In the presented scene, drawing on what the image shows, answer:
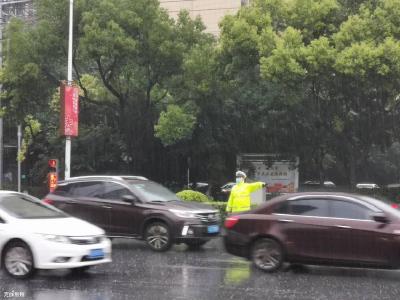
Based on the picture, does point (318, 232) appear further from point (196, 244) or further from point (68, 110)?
point (68, 110)

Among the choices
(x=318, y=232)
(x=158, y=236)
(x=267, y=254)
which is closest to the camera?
(x=318, y=232)

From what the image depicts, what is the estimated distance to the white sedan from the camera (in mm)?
8906

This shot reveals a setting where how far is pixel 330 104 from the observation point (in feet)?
83.2

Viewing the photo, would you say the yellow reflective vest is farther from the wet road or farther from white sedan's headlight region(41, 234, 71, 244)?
white sedan's headlight region(41, 234, 71, 244)

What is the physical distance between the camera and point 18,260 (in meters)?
9.15

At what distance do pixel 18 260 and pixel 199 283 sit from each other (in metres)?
2.81

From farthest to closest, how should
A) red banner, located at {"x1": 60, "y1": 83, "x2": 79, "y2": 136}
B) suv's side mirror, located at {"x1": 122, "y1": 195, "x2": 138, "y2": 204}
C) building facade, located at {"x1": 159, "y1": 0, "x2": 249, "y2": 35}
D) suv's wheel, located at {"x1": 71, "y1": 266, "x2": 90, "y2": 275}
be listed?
building facade, located at {"x1": 159, "y1": 0, "x2": 249, "y2": 35}, red banner, located at {"x1": 60, "y1": 83, "x2": 79, "y2": 136}, suv's side mirror, located at {"x1": 122, "y1": 195, "x2": 138, "y2": 204}, suv's wheel, located at {"x1": 71, "y1": 266, "x2": 90, "y2": 275}

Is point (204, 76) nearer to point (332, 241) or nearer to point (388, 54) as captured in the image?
point (388, 54)

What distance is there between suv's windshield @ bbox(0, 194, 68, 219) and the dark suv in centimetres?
302

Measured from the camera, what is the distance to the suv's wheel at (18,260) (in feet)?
29.7

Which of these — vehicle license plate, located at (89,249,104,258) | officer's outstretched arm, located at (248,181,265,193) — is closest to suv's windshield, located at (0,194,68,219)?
vehicle license plate, located at (89,249,104,258)

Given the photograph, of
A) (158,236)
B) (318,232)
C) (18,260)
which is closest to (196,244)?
(158,236)

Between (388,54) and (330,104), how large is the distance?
502cm

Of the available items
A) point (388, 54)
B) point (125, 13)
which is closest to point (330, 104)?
point (388, 54)
